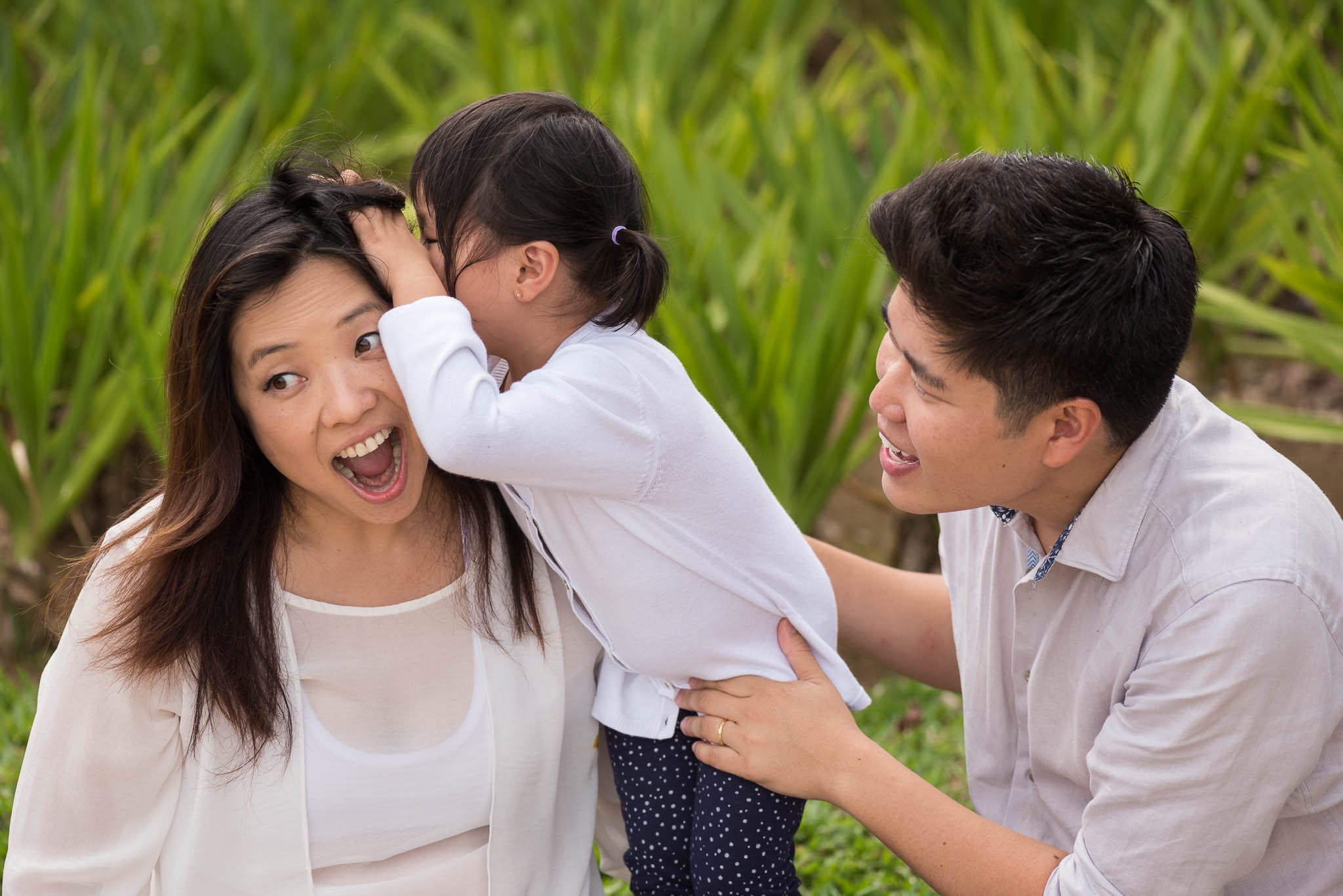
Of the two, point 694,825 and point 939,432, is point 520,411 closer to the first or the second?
point 939,432

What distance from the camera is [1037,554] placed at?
5.68 feet

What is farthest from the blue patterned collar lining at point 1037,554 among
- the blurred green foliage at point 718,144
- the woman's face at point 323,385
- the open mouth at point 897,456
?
the woman's face at point 323,385

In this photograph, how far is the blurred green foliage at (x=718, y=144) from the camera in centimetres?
294

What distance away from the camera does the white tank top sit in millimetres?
1717

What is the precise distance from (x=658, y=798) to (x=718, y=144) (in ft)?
8.50

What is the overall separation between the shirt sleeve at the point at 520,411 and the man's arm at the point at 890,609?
57cm

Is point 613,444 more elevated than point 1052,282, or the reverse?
point 1052,282

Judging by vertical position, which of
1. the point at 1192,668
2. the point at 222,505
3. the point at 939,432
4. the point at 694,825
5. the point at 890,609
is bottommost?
the point at 694,825

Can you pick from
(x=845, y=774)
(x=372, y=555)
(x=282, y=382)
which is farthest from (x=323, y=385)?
(x=845, y=774)

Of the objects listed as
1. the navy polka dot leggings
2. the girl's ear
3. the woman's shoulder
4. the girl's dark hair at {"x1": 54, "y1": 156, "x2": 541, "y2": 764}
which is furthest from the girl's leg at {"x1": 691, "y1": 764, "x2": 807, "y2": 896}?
the woman's shoulder

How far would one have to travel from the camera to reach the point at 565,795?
1.90 metres

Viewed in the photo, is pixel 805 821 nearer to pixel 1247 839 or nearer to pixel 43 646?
pixel 1247 839

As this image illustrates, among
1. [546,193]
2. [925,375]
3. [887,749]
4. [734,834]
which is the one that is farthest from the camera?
[887,749]

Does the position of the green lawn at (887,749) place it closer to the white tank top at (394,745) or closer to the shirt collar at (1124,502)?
the white tank top at (394,745)
